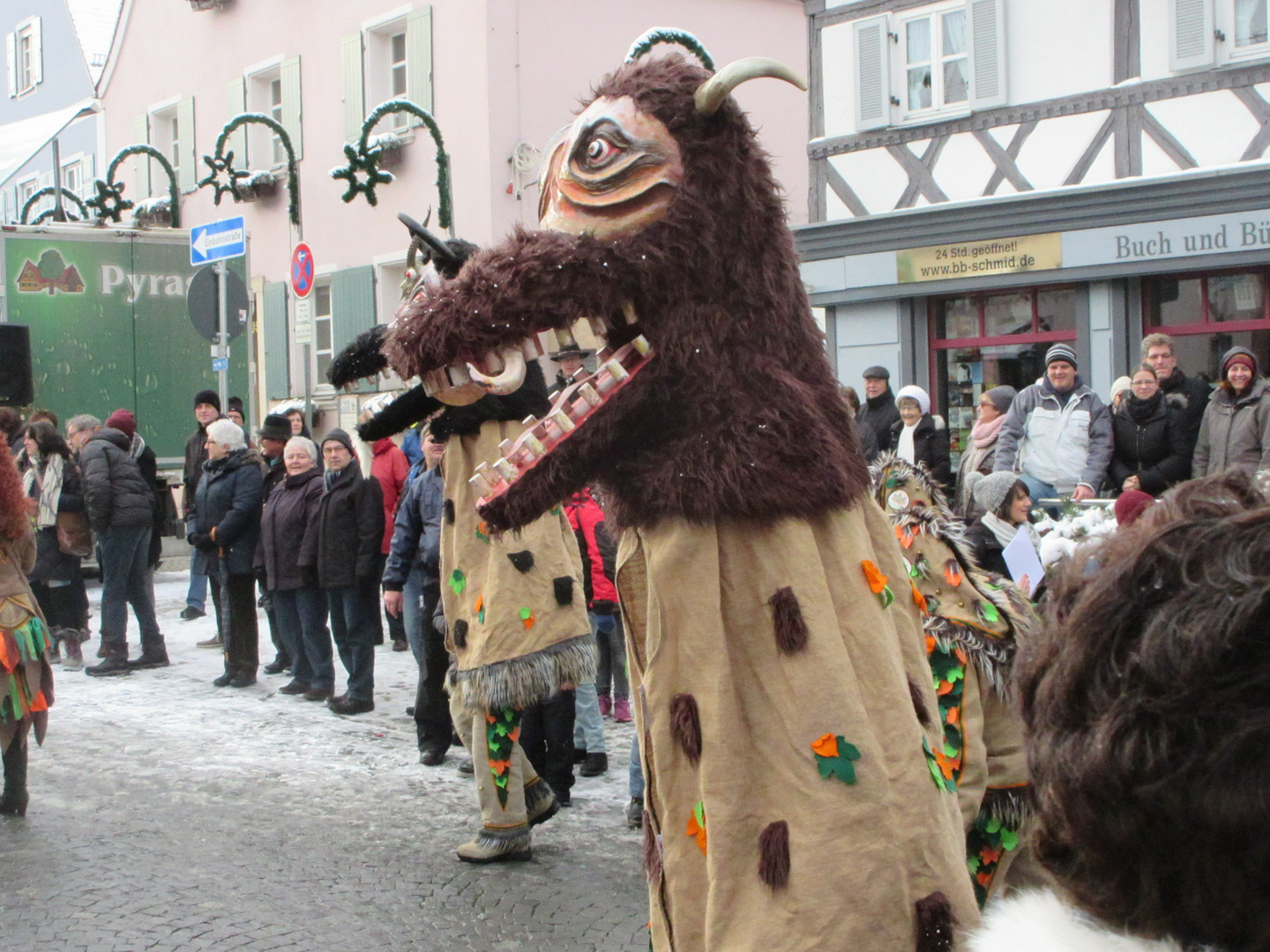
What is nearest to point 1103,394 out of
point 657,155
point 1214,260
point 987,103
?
point 1214,260

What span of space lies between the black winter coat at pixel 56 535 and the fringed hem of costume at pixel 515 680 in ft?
20.0

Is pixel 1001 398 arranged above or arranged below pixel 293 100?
below

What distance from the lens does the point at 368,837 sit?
5734mm

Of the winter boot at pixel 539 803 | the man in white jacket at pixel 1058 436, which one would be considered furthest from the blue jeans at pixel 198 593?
the winter boot at pixel 539 803

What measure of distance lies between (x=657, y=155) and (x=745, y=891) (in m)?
1.24

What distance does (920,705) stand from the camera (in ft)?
8.03

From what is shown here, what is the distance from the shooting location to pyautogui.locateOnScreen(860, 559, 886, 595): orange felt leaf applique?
2393 mm

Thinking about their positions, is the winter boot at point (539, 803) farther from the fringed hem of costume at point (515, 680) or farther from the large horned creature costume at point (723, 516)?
the large horned creature costume at point (723, 516)

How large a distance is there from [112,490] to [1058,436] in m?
6.36

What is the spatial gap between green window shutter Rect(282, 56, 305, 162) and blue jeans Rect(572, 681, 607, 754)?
17.4 m

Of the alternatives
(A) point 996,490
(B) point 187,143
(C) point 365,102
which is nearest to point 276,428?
→ (A) point 996,490

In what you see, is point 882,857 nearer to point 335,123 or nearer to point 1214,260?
point 1214,260

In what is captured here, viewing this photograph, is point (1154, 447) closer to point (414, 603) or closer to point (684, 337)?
point (414, 603)

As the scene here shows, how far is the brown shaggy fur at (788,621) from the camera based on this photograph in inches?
89.5
